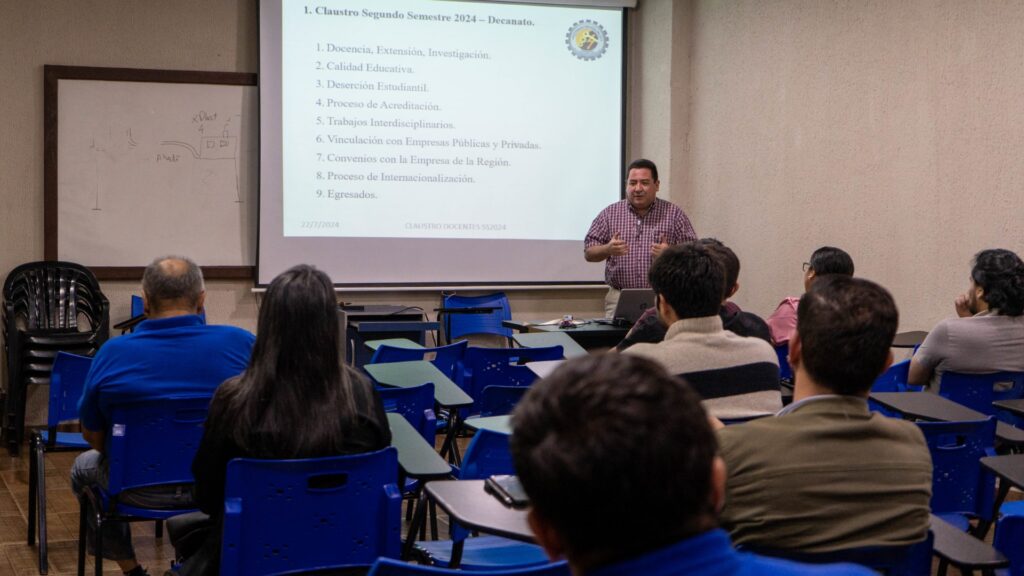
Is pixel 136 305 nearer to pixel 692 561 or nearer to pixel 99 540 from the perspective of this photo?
pixel 99 540

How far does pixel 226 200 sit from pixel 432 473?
5.11 meters

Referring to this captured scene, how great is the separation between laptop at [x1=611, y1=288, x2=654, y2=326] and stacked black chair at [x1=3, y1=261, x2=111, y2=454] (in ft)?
10.1

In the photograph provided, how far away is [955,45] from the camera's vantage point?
17.6 ft

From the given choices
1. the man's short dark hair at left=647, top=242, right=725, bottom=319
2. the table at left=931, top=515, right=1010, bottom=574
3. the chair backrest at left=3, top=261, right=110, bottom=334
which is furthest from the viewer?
the chair backrest at left=3, top=261, right=110, bottom=334

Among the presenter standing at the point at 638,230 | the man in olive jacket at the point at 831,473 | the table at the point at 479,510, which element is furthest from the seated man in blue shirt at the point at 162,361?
the presenter standing at the point at 638,230

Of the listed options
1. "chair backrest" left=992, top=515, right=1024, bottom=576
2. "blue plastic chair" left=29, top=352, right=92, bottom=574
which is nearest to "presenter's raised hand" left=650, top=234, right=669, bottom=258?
"blue plastic chair" left=29, top=352, right=92, bottom=574

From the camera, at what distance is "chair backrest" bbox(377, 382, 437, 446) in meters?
3.35

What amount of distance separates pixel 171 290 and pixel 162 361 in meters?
0.24

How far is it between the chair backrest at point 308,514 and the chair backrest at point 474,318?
15.7 feet

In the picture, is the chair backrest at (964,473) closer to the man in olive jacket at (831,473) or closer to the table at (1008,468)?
the table at (1008,468)

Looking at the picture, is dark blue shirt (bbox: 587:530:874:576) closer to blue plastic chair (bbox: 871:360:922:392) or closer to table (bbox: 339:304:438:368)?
blue plastic chair (bbox: 871:360:922:392)

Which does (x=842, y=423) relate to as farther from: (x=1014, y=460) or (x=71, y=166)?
(x=71, y=166)

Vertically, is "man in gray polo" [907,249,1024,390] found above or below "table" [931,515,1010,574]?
above

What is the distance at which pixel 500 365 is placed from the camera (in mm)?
4465
